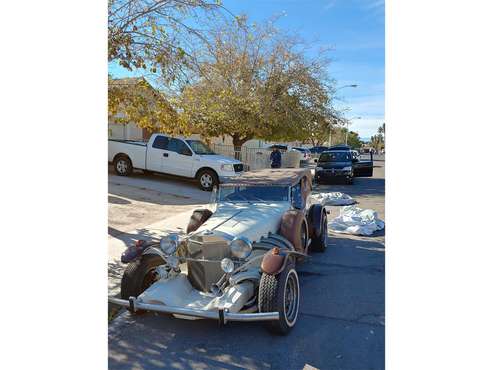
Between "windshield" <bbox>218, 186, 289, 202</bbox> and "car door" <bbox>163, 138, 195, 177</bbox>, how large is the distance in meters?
8.39

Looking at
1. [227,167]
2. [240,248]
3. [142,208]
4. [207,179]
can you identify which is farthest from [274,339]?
[207,179]

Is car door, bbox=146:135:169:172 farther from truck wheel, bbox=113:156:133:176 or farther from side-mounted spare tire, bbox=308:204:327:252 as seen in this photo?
side-mounted spare tire, bbox=308:204:327:252

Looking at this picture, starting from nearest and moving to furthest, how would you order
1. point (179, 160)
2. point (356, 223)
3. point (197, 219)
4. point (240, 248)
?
point (240, 248) → point (197, 219) → point (356, 223) → point (179, 160)

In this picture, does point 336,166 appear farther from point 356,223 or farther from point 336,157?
point 356,223

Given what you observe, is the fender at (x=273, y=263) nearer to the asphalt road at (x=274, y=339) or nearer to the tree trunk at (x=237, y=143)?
the asphalt road at (x=274, y=339)

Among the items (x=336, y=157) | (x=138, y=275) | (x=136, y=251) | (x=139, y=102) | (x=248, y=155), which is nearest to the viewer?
(x=138, y=275)

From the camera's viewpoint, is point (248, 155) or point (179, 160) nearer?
point (179, 160)

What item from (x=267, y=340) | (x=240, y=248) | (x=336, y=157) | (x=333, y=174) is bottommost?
(x=267, y=340)

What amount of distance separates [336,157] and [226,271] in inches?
615

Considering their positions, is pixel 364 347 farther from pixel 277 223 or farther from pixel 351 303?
pixel 277 223

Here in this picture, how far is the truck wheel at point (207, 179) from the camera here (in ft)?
46.4

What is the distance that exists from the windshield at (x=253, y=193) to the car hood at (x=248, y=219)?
13 centimetres

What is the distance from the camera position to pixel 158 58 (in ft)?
20.3

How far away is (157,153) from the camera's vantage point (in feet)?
47.4
